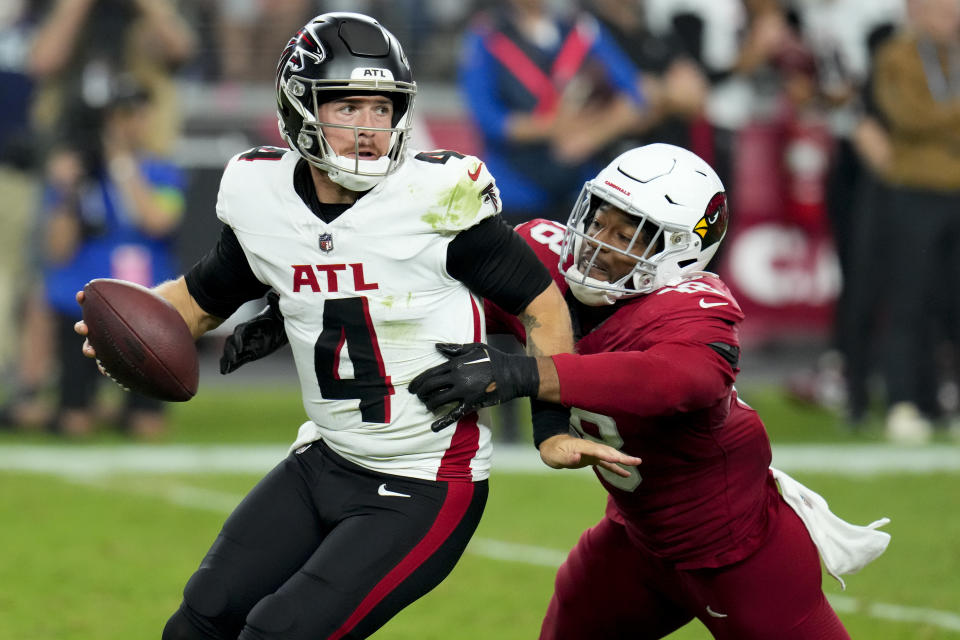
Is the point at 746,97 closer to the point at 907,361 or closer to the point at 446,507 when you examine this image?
the point at 907,361

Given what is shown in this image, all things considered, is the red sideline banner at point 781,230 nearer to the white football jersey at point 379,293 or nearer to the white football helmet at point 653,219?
the white football helmet at point 653,219

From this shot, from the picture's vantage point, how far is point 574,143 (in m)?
7.78

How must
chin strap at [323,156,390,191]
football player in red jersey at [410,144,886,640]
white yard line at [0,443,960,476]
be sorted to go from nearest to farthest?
chin strap at [323,156,390,191] < football player in red jersey at [410,144,886,640] < white yard line at [0,443,960,476]

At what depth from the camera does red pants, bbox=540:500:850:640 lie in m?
3.32

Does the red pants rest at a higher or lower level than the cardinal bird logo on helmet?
lower

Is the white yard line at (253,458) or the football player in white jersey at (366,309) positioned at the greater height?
the football player in white jersey at (366,309)

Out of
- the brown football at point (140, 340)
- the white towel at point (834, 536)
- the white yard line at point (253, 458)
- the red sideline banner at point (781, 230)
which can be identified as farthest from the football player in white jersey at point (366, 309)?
the red sideline banner at point (781, 230)

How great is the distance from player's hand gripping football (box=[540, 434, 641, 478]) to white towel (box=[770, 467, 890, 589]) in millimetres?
563

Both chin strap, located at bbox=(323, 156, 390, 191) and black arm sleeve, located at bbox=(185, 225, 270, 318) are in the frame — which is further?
black arm sleeve, located at bbox=(185, 225, 270, 318)

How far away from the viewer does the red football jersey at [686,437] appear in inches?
124

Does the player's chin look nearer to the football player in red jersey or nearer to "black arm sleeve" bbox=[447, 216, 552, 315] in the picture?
the football player in red jersey

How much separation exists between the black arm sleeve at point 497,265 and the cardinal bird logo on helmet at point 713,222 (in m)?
0.41

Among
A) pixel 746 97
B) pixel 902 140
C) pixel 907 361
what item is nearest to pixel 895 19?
pixel 746 97

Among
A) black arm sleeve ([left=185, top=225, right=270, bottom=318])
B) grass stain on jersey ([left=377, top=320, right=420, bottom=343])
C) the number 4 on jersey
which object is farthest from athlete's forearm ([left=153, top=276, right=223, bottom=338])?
grass stain on jersey ([left=377, top=320, right=420, bottom=343])
